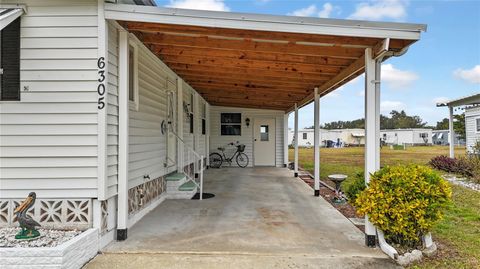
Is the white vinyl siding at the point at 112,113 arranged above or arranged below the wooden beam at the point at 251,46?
below

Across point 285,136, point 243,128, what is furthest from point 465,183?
point 243,128

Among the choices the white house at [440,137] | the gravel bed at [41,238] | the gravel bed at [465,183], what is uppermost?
the white house at [440,137]

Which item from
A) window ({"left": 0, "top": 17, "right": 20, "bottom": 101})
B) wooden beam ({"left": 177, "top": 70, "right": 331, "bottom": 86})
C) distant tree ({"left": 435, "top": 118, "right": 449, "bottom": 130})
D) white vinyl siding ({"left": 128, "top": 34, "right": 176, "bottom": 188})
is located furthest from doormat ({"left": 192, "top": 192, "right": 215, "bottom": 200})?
distant tree ({"left": 435, "top": 118, "right": 449, "bottom": 130})

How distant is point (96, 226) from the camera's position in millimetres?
3525

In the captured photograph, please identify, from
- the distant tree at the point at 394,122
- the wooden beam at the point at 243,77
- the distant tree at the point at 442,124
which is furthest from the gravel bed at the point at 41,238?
the distant tree at the point at 442,124

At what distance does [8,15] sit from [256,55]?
9.68 feet

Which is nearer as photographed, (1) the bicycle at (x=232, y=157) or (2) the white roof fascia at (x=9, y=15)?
(2) the white roof fascia at (x=9, y=15)

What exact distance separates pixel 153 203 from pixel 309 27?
3.71m

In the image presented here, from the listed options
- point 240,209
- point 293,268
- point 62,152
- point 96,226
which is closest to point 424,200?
point 293,268

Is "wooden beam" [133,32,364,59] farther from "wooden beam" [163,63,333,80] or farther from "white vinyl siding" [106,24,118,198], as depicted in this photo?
"wooden beam" [163,63,333,80]

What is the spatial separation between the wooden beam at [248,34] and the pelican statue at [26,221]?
2.06 m

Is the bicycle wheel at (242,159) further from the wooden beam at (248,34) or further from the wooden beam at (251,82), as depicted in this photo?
the wooden beam at (248,34)

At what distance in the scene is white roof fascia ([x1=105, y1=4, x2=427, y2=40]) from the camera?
3504 mm

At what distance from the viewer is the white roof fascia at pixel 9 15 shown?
3158 millimetres
